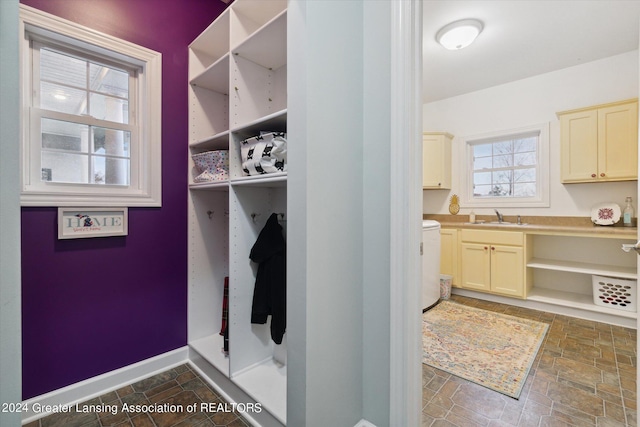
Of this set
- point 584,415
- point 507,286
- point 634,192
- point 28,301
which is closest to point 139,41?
point 28,301

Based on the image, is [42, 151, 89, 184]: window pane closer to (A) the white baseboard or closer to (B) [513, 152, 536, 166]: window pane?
(A) the white baseboard

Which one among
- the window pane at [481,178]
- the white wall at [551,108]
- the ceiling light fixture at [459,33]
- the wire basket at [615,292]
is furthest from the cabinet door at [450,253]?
the ceiling light fixture at [459,33]

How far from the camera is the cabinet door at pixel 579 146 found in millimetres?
2896

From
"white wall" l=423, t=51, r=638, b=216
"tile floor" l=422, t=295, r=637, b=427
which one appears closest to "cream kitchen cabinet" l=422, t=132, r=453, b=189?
"white wall" l=423, t=51, r=638, b=216

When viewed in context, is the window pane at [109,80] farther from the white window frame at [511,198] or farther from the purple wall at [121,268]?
the white window frame at [511,198]

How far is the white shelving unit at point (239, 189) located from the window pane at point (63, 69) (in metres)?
0.63

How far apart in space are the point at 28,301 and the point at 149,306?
1.97 ft

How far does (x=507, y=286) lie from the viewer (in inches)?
125

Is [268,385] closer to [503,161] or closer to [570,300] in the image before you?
[570,300]

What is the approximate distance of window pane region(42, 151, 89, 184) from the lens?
5.32 ft

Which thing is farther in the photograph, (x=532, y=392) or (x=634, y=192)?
(x=634, y=192)

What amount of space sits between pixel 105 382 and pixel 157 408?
1.42 feet

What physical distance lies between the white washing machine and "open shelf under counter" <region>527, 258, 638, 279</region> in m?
1.03

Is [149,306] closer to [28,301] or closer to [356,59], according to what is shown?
[28,301]
